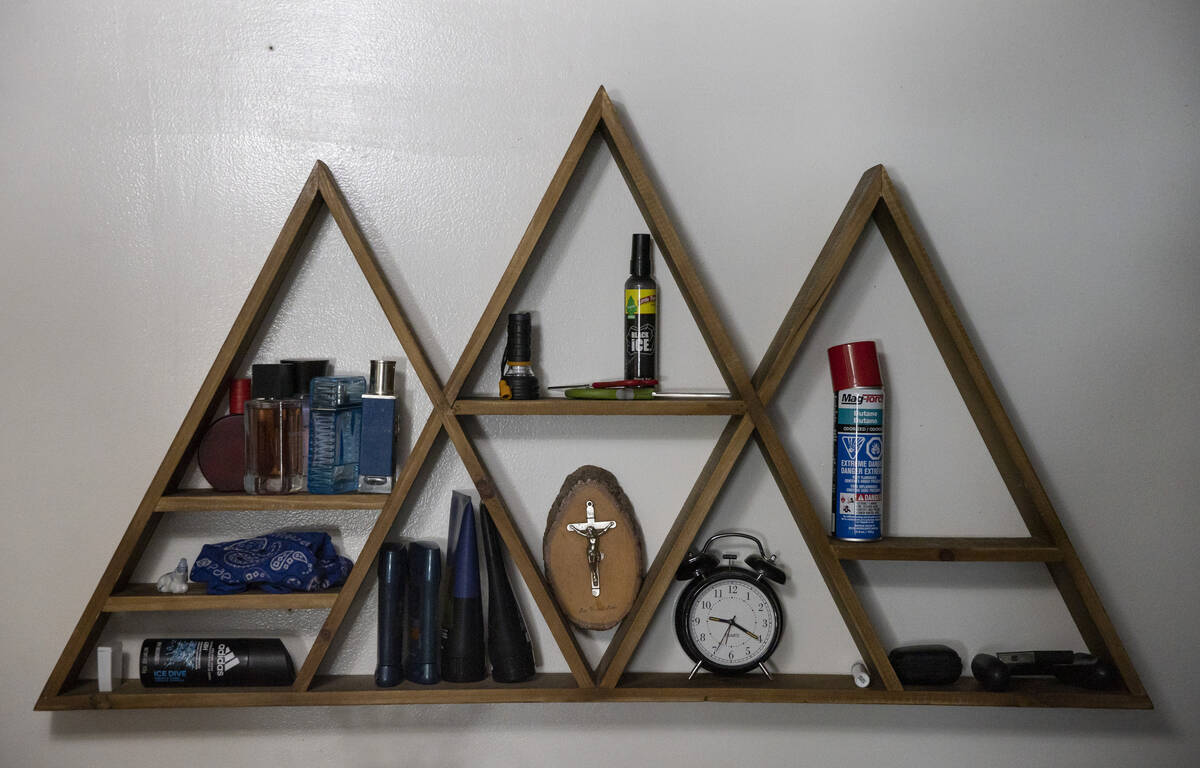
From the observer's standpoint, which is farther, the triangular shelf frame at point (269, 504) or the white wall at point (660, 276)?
the white wall at point (660, 276)

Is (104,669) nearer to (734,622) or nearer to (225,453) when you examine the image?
(225,453)

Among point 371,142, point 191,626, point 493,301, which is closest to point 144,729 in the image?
point 191,626

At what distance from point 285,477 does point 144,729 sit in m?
0.48

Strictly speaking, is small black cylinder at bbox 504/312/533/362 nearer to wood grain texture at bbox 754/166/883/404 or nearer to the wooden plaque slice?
the wooden plaque slice

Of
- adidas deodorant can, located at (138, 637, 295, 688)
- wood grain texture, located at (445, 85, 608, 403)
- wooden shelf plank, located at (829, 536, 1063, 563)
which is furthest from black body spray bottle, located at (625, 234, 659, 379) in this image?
adidas deodorant can, located at (138, 637, 295, 688)

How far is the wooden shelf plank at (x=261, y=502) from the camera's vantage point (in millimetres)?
1176

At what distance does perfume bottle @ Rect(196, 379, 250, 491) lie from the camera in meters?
1.22

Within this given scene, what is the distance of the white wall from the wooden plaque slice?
58 mm

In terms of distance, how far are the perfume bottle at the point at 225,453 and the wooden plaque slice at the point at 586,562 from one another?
459 millimetres

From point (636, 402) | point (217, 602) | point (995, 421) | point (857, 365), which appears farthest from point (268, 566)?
point (995, 421)

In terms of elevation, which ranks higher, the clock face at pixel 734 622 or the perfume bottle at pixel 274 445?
the perfume bottle at pixel 274 445

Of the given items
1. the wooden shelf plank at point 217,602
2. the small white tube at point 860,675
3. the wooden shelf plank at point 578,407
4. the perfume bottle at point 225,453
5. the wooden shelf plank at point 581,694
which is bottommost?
the wooden shelf plank at point 581,694

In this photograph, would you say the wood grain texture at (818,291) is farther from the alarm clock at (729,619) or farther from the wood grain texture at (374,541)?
the wood grain texture at (374,541)


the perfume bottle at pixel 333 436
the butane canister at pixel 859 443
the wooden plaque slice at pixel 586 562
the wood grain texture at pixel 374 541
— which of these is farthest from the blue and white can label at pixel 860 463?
the perfume bottle at pixel 333 436
